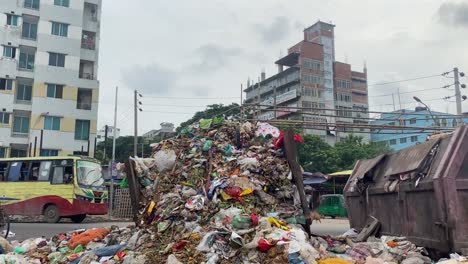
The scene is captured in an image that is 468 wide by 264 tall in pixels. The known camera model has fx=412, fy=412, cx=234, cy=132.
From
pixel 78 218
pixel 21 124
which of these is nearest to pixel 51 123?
pixel 21 124

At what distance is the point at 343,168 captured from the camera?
1323 inches

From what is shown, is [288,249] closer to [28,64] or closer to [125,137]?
[28,64]

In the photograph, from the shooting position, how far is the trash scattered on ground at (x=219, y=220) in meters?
4.84

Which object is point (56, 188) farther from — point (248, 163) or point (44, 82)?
point (44, 82)

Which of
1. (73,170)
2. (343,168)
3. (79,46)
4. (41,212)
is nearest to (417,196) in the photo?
(73,170)

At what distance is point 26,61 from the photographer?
105 ft

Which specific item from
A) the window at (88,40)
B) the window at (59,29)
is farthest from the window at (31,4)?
the window at (88,40)

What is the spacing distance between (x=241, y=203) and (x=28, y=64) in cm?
3149

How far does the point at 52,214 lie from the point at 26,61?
67.1 ft

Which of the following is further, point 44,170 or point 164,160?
point 44,170

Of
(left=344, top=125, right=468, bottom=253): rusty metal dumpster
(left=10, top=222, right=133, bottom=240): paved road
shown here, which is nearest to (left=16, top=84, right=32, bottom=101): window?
(left=10, top=222, right=133, bottom=240): paved road

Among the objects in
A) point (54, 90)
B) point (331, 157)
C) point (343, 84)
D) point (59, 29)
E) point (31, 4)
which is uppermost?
point (343, 84)

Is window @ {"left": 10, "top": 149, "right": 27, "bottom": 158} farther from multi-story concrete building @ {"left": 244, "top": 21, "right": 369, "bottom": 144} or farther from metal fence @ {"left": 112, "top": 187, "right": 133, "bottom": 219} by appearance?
multi-story concrete building @ {"left": 244, "top": 21, "right": 369, "bottom": 144}

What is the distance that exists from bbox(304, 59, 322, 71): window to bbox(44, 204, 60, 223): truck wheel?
48047 mm
